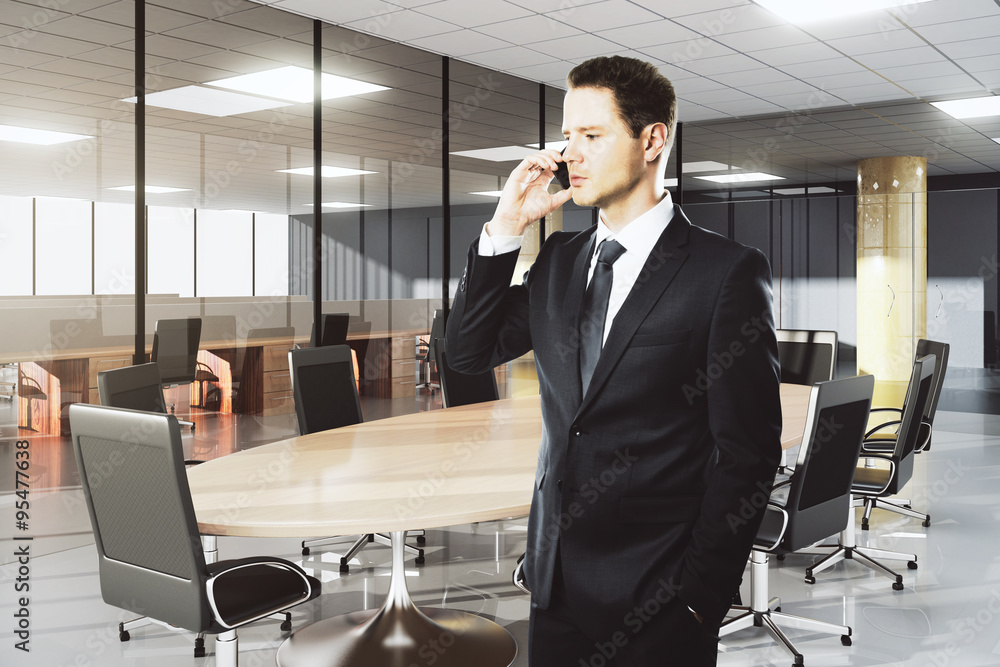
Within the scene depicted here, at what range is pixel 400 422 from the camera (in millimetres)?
4078

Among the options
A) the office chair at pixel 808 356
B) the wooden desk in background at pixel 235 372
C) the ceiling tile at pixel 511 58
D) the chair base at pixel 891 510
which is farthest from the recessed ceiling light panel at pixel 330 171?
the chair base at pixel 891 510

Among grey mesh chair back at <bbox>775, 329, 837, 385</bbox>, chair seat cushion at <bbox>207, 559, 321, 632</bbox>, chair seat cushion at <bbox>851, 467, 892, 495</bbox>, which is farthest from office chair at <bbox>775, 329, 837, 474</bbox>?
chair seat cushion at <bbox>207, 559, 321, 632</bbox>

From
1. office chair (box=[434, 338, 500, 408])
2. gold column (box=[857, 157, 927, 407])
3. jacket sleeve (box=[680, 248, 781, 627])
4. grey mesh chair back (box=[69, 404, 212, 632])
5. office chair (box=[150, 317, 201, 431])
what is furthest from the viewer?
gold column (box=[857, 157, 927, 407])

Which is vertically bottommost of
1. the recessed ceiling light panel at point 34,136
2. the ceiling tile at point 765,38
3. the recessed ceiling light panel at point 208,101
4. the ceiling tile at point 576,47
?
the recessed ceiling light panel at point 34,136

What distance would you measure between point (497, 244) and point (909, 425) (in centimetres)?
349

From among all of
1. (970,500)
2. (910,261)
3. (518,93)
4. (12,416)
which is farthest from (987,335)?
(12,416)

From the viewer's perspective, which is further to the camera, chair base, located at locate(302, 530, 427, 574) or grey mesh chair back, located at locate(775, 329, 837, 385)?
grey mesh chair back, located at locate(775, 329, 837, 385)

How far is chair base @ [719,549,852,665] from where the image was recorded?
3445 millimetres

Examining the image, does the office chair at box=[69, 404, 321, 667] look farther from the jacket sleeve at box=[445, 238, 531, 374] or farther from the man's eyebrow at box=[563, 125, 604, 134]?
the man's eyebrow at box=[563, 125, 604, 134]

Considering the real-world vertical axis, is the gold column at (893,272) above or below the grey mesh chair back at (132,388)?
above

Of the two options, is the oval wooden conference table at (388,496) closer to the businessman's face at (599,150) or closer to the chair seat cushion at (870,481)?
the chair seat cushion at (870,481)

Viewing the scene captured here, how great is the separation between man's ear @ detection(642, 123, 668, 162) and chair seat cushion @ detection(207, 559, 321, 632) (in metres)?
1.80

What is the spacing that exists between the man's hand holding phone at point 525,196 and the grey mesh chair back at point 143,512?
4.24ft

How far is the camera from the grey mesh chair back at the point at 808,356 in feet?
20.5
